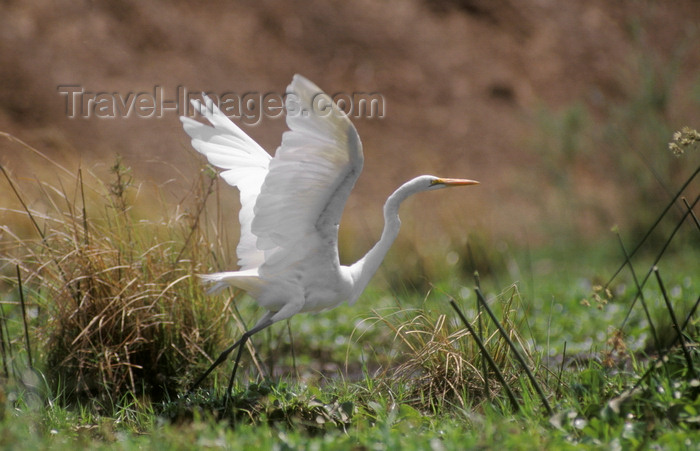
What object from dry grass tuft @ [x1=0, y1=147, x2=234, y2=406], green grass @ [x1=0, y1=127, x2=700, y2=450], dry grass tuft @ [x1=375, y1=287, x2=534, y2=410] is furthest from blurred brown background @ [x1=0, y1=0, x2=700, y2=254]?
dry grass tuft @ [x1=375, y1=287, x2=534, y2=410]

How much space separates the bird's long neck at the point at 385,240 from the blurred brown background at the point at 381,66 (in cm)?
789

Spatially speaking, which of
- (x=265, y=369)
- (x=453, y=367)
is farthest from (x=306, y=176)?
(x=265, y=369)

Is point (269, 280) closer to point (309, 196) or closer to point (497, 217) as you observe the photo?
point (309, 196)

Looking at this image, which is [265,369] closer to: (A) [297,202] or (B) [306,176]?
(A) [297,202]

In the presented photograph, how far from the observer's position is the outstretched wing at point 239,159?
3742 mm

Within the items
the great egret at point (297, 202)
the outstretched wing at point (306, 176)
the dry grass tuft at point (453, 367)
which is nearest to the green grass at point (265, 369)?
the dry grass tuft at point (453, 367)

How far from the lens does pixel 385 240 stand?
3574 millimetres

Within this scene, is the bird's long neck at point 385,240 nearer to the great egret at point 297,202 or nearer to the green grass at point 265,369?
the great egret at point 297,202

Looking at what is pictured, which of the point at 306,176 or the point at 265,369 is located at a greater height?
the point at 306,176

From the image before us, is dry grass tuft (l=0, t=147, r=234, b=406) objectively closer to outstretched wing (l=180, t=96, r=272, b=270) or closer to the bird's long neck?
outstretched wing (l=180, t=96, r=272, b=270)

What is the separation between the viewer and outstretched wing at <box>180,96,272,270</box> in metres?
3.74

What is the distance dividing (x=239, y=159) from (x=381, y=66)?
1193 cm

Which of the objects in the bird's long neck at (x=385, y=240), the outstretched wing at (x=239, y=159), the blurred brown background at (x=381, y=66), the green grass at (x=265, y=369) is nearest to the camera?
the green grass at (x=265, y=369)

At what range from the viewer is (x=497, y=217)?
10898 mm
